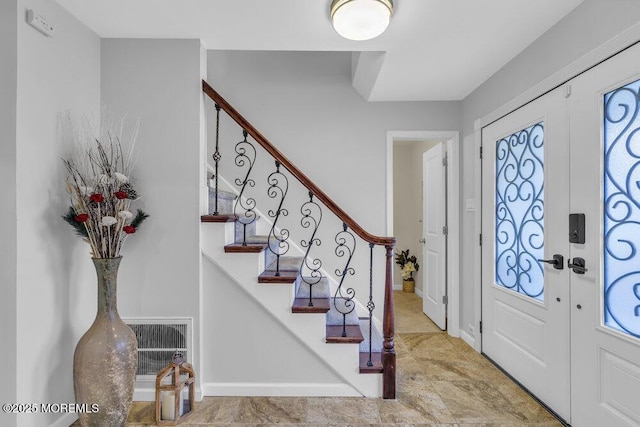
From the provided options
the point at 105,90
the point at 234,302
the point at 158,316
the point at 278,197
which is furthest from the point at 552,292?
the point at 105,90

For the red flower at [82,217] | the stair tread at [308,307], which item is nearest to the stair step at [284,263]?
the stair tread at [308,307]

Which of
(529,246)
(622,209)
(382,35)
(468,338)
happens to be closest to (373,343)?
(468,338)

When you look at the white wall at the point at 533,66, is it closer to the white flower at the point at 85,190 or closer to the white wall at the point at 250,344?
the white wall at the point at 250,344

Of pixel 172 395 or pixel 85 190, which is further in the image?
pixel 172 395

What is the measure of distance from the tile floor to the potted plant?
8.15 feet

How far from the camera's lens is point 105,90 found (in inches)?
86.3

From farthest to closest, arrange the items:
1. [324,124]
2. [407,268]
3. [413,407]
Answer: [407,268] → [324,124] → [413,407]

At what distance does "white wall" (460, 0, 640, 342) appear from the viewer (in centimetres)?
161

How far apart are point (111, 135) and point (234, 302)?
1403 millimetres

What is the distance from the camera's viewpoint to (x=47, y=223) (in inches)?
69.3

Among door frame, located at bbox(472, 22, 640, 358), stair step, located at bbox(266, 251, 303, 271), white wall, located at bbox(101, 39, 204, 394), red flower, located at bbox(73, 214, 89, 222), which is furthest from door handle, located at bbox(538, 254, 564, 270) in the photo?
red flower, located at bbox(73, 214, 89, 222)

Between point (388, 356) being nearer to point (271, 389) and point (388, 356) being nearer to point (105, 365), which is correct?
point (271, 389)

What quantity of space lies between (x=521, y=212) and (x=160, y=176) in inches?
100

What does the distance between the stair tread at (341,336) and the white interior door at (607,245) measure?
124cm
